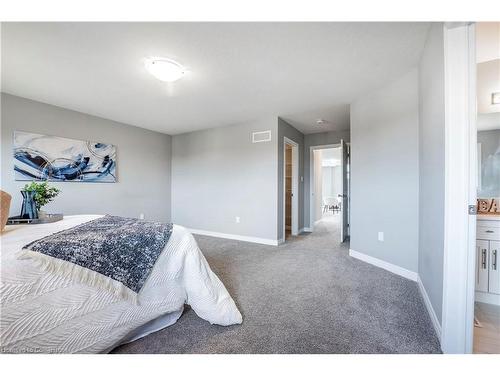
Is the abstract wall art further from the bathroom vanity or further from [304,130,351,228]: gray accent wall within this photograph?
the bathroom vanity

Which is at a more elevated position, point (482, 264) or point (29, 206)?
point (29, 206)

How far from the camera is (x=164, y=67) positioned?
6.99ft

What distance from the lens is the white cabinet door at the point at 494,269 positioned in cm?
189

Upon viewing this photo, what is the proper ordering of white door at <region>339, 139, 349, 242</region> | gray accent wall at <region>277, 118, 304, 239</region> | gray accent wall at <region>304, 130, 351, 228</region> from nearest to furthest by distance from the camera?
white door at <region>339, 139, 349, 242</region> → gray accent wall at <region>277, 118, 304, 239</region> → gray accent wall at <region>304, 130, 351, 228</region>

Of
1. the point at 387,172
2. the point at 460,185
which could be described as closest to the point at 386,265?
the point at 387,172

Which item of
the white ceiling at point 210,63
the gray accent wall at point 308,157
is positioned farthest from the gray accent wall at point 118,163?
the gray accent wall at point 308,157

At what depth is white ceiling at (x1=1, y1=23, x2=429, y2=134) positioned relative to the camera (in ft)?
5.66

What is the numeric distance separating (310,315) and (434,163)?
150 cm

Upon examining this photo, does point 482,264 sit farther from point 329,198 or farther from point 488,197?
point 329,198

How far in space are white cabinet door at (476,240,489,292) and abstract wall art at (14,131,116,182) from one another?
16.9 feet

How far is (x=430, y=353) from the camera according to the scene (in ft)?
Answer: 4.30

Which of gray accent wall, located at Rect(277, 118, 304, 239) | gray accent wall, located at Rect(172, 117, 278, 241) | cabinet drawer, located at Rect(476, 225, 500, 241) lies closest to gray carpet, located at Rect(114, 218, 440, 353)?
cabinet drawer, located at Rect(476, 225, 500, 241)
